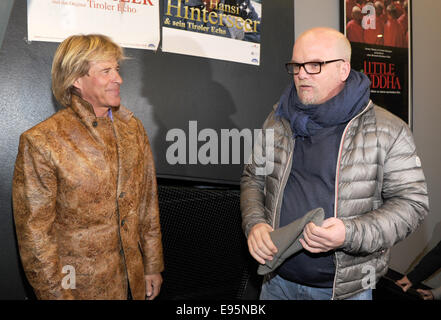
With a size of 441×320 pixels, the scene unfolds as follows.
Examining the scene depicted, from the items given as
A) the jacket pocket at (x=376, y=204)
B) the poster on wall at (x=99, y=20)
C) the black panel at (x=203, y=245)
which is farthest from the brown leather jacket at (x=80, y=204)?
the jacket pocket at (x=376, y=204)

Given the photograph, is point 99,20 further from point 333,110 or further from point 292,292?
point 292,292

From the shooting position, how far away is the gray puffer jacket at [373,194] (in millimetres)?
1426

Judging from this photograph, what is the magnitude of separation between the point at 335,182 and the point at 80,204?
960 millimetres

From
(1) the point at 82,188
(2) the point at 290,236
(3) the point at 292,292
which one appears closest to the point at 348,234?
(2) the point at 290,236

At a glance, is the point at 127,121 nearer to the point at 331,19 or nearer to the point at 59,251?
the point at 59,251

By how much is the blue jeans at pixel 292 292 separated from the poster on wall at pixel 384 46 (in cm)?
200

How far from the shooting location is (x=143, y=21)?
204 cm

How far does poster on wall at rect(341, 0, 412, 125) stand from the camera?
3057 millimetres

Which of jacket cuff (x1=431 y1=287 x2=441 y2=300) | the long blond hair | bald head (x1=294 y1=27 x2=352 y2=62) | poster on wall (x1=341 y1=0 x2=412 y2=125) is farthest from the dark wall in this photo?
jacket cuff (x1=431 y1=287 x2=441 y2=300)

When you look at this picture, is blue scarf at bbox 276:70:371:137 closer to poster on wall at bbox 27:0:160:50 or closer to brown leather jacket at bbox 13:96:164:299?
brown leather jacket at bbox 13:96:164:299

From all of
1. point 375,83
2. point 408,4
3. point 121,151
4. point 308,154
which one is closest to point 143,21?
point 121,151

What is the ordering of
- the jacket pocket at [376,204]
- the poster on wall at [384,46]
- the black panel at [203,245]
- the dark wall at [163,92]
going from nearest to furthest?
the jacket pocket at [376,204] → the dark wall at [163,92] → the black panel at [203,245] → the poster on wall at [384,46]

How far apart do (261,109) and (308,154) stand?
0.85 meters

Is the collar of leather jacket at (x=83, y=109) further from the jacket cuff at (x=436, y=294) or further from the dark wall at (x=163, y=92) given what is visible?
the jacket cuff at (x=436, y=294)
